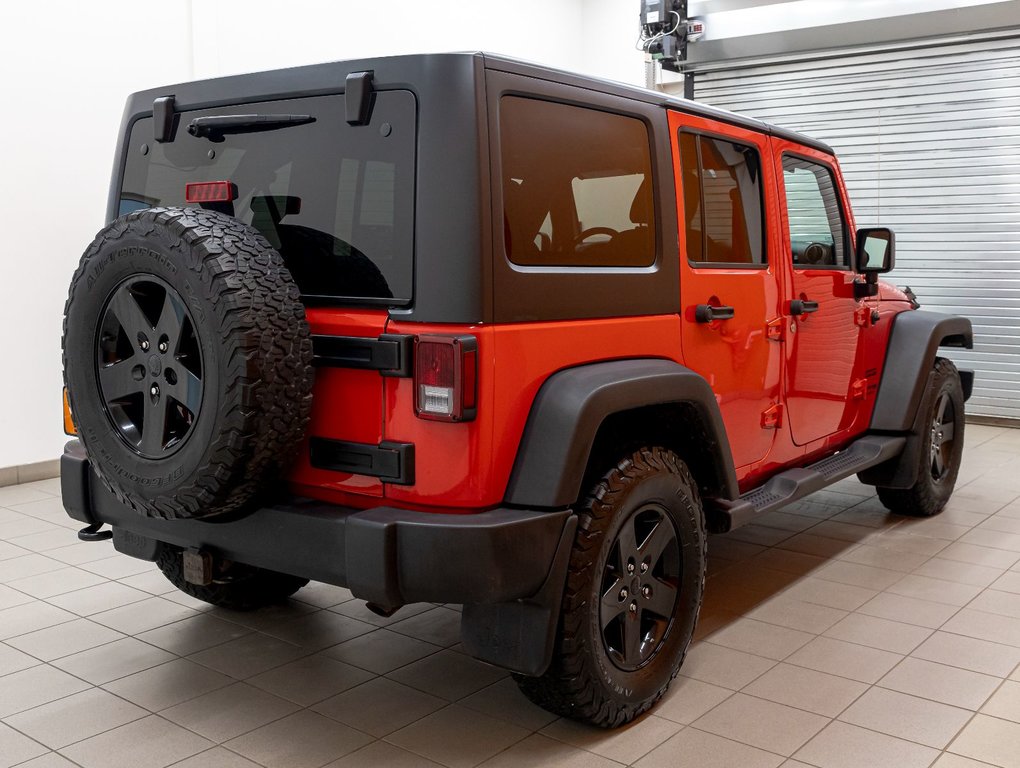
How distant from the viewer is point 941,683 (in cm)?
306

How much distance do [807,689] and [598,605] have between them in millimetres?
860

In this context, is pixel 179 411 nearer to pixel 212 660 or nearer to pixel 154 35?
pixel 212 660

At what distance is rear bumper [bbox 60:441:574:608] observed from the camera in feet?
7.48

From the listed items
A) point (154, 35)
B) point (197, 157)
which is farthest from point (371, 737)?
point (154, 35)

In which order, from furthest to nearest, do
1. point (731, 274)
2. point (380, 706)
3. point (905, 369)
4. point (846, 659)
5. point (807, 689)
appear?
point (905, 369) → point (731, 274) → point (846, 659) → point (807, 689) → point (380, 706)

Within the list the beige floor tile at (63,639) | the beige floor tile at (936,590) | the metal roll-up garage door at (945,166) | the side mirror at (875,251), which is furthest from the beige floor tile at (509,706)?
the metal roll-up garage door at (945,166)

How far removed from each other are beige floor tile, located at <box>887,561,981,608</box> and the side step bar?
50 centimetres

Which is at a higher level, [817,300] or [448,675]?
[817,300]

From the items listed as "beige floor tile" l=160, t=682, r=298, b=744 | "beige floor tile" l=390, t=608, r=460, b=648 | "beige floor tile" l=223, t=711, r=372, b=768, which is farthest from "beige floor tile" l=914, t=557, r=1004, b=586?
"beige floor tile" l=160, t=682, r=298, b=744

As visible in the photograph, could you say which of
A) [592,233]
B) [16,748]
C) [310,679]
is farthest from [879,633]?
[16,748]

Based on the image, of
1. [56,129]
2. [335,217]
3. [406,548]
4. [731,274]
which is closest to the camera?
[406,548]

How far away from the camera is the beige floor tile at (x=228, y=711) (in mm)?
2766

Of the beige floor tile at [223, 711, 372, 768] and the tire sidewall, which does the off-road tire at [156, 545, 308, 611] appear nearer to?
the beige floor tile at [223, 711, 372, 768]

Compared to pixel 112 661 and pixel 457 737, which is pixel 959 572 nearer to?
pixel 457 737
